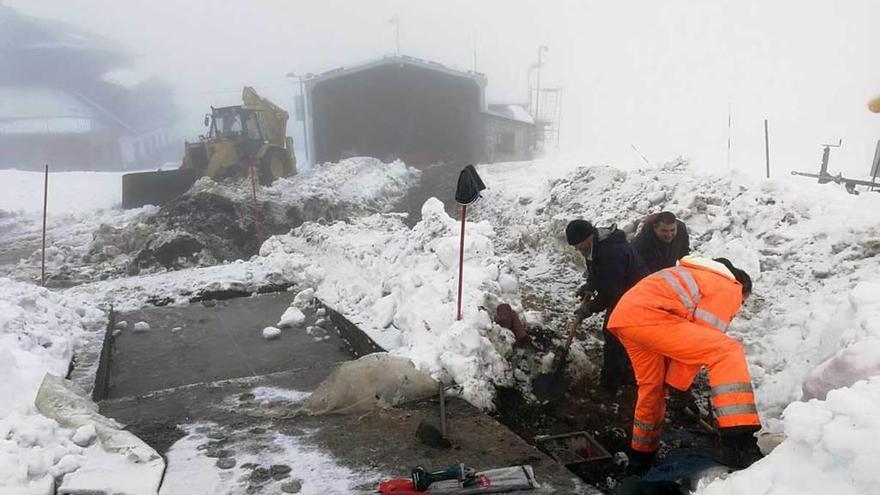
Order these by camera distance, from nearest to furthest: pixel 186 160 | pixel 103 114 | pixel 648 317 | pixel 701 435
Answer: pixel 648 317
pixel 701 435
pixel 186 160
pixel 103 114

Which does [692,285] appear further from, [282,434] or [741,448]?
[282,434]

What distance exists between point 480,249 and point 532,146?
30.9m

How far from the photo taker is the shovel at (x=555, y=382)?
4.60 metres

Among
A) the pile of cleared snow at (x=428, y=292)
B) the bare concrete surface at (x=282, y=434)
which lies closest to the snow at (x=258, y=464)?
the bare concrete surface at (x=282, y=434)

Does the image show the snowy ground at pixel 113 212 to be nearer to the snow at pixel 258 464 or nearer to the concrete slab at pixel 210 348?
the concrete slab at pixel 210 348

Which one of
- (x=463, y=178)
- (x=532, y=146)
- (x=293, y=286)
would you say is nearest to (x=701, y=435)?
(x=463, y=178)

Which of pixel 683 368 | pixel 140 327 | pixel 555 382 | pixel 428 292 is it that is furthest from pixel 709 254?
pixel 140 327

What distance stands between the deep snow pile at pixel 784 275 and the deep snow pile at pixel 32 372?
3.00m

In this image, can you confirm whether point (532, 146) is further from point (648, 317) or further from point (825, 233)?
point (648, 317)

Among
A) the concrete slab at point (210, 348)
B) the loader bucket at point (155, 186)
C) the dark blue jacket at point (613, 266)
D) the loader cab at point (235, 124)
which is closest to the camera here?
the dark blue jacket at point (613, 266)

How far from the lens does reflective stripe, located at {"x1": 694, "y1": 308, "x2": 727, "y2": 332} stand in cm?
327

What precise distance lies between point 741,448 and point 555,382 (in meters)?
1.81

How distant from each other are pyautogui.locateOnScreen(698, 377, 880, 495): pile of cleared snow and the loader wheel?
17954 millimetres

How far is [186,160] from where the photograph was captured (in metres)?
18.9
